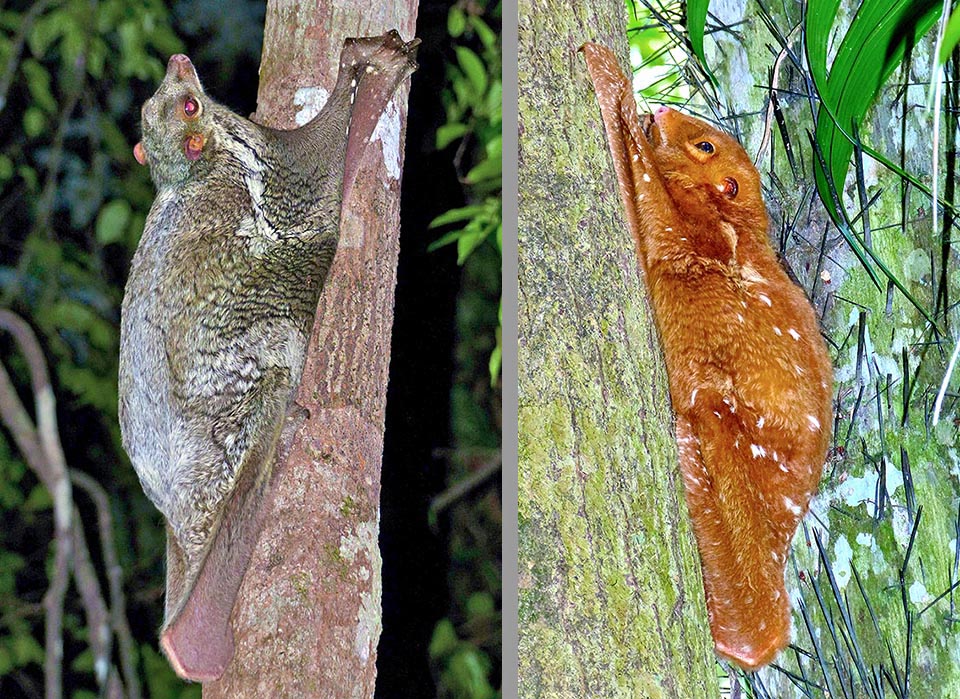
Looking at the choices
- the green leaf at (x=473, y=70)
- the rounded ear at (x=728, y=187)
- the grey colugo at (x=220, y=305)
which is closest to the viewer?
the grey colugo at (x=220, y=305)

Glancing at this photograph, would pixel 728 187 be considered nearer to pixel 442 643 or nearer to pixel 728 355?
pixel 728 355

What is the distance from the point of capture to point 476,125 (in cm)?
215

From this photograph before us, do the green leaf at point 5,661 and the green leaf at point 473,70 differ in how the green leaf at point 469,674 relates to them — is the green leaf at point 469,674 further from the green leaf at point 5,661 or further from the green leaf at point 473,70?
the green leaf at point 473,70

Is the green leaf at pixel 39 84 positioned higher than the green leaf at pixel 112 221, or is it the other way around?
the green leaf at pixel 39 84

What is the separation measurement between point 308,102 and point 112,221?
853mm

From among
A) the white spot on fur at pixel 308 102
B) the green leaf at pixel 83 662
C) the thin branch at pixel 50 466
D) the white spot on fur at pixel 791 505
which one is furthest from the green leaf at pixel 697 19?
the green leaf at pixel 83 662

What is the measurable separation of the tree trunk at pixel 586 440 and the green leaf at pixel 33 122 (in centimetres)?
148

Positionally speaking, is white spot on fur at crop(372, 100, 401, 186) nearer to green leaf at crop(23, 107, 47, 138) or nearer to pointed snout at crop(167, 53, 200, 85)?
pointed snout at crop(167, 53, 200, 85)

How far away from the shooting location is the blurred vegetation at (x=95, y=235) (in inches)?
76.5

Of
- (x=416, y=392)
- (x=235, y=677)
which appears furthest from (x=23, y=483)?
(x=235, y=677)

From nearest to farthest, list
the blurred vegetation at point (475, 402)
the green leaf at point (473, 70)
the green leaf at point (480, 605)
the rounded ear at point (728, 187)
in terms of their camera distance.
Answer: the rounded ear at point (728, 187) < the green leaf at point (473, 70) < the blurred vegetation at point (475, 402) < the green leaf at point (480, 605)

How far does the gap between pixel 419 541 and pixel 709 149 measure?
1221mm

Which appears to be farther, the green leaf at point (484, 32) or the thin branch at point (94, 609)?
the green leaf at point (484, 32)

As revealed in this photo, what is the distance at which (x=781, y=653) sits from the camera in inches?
48.6
